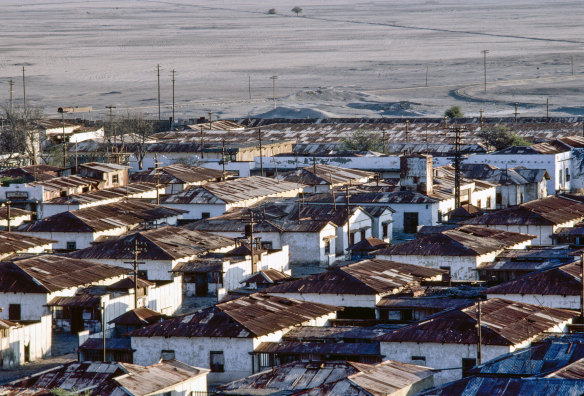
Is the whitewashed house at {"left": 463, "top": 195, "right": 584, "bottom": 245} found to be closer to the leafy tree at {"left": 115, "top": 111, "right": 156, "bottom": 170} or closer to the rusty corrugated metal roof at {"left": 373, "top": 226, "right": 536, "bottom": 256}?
the rusty corrugated metal roof at {"left": 373, "top": 226, "right": 536, "bottom": 256}

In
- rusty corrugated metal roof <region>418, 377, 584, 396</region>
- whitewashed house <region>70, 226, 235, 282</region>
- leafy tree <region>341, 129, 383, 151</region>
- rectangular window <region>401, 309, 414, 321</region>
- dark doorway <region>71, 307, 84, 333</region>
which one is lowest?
dark doorway <region>71, 307, 84, 333</region>

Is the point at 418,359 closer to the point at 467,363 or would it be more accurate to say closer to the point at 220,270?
the point at 467,363

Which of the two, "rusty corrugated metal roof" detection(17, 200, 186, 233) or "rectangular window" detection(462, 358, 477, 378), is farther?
"rusty corrugated metal roof" detection(17, 200, 186, 233)

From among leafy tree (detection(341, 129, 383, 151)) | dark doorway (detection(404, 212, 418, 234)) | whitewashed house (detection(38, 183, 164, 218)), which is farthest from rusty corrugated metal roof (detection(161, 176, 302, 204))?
leafy tree (detection(341, 129, 383, 151))

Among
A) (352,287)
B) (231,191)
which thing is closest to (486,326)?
(352,287)

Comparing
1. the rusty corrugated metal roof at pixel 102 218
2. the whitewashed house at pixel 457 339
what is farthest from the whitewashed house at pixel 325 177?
the whitewashed house at pixel 457 339

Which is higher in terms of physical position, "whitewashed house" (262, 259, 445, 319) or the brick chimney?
the brick chimney

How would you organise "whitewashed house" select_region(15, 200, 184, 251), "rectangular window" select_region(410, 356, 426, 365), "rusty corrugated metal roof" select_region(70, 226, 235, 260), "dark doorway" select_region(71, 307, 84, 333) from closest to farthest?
1. "rectangular window" select_region(410, 356, 426, 365)
2. "dark doorway" select_region(71, 307, 84, 333)
3. "rusty corrugated metal roof" select_region(70, 226, 235, 260)
4. "whitewashed house" select_region(15, 200, 184, 251)

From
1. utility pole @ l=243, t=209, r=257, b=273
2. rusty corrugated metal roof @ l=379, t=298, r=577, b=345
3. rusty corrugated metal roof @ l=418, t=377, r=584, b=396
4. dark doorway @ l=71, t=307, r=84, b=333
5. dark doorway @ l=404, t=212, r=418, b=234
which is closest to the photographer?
rusty corrugated metal roof @ l=418, t=377, r=584, b=396
